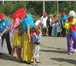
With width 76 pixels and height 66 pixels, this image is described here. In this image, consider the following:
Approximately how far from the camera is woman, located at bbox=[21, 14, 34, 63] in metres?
10.3

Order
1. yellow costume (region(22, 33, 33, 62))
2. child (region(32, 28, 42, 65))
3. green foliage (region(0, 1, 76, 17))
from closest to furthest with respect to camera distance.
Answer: child (region(32, 28, 42, 65)), yellow costume (region(22, 33, 33, 62)), green foliage (region(0, 1, 76, 17))

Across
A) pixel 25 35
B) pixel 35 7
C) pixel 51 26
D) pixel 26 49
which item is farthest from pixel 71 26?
pixel 35 7

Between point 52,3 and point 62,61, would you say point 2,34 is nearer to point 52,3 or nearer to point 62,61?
point 62,61

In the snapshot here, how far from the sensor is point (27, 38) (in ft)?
34.2

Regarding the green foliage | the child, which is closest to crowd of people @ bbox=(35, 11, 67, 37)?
the child

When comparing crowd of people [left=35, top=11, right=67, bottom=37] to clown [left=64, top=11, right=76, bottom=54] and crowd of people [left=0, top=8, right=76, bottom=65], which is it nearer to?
crowd of people [left=0, top=8, right=76, bottom=65]

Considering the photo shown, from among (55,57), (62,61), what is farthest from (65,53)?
(62,61)

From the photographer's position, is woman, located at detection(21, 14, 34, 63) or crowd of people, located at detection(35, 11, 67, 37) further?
crowd of people, located at detection(35, 11, 67, 37)

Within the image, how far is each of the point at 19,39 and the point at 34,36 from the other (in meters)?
0.85

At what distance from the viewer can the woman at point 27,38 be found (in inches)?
404

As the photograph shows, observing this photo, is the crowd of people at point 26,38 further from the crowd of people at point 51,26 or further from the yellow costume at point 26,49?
the crowd of people at point 51,26

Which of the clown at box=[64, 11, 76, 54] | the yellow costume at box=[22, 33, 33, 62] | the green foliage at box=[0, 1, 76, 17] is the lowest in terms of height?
the yellow costume at box=[22, 33, 33, 62]

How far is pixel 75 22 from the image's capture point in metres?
11.9

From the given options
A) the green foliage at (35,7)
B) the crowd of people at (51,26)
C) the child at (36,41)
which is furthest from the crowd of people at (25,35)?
the green foliage at (35,7)
